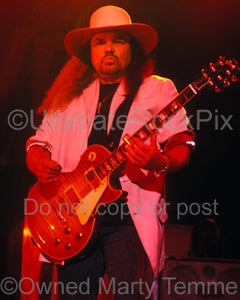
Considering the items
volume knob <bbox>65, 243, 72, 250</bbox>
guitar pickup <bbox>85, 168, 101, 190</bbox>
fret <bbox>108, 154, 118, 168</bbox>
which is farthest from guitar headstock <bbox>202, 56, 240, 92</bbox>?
volume knob <bbox>65, 243, 72, 250</bbox>

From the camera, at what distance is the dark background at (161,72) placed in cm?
246

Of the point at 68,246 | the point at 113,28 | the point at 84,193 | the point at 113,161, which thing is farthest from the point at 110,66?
the point at 68,246

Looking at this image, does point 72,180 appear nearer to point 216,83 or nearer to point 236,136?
point 216,83

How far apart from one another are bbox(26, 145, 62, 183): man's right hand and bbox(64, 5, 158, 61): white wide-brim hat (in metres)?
0.66

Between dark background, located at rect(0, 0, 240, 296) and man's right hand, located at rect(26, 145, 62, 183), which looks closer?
man's right hand, located at rect(26, 145, 62, 183)

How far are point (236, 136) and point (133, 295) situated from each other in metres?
1.34

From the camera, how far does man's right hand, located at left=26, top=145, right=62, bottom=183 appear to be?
5.84 ft

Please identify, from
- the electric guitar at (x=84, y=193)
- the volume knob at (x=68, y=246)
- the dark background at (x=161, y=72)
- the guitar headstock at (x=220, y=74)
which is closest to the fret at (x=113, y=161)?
the electric guitar at (x=84, y=193)

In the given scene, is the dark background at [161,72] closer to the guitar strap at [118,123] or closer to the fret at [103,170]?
the guitar strap at [118,123]

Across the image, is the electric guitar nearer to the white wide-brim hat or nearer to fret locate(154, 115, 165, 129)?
fret locate(154, 115, 165, 129)

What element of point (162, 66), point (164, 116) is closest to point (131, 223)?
point (164, 116)

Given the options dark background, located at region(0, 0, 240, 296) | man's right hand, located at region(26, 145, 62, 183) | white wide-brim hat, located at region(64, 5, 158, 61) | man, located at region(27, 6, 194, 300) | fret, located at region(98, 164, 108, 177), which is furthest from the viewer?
dark background, located at region(0, 0, 240, 296)

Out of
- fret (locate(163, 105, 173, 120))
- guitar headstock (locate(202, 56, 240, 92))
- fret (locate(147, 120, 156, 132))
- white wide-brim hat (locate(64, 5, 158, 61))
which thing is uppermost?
white wide-brim hat (locate(64, 5, 158, 61))

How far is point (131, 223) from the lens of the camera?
1634mm
